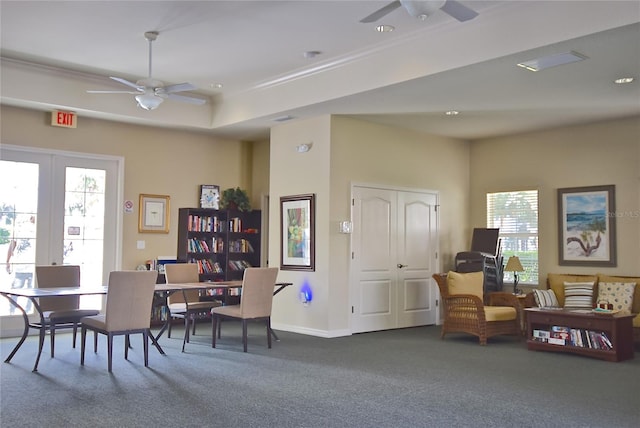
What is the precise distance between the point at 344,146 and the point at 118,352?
148 inches

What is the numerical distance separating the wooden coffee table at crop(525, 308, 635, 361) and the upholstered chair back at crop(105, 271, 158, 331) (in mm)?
4234

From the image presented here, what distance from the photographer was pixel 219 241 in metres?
9.38

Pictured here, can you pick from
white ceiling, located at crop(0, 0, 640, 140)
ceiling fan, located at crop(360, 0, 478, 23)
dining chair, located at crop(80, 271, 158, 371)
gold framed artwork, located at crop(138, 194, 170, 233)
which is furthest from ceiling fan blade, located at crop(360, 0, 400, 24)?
gold framed artwork, located at crop(138, 194, 170, 233)

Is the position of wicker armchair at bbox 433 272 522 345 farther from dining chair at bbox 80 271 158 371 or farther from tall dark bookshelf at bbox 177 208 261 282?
dining chair at bbox 80 271 158 371

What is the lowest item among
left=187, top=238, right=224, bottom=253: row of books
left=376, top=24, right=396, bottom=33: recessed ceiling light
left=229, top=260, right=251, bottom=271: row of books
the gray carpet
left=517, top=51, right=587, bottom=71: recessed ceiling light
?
the gray carpet

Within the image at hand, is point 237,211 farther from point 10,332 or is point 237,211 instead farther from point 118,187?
point 10,332

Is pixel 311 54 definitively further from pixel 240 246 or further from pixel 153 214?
pixel 240 246

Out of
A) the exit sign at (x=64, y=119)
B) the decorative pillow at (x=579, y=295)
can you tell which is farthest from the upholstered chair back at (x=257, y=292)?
the decorative pillow at (x=579, y=295)

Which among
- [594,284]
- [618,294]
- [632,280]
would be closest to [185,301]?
[594,284]

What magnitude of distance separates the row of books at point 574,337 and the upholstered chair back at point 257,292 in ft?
10.0

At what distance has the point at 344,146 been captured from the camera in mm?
7949

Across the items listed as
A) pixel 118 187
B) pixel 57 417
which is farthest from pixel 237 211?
pixel 57 417

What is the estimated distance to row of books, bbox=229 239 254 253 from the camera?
9.50 meters

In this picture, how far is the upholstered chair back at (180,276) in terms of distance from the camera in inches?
289
